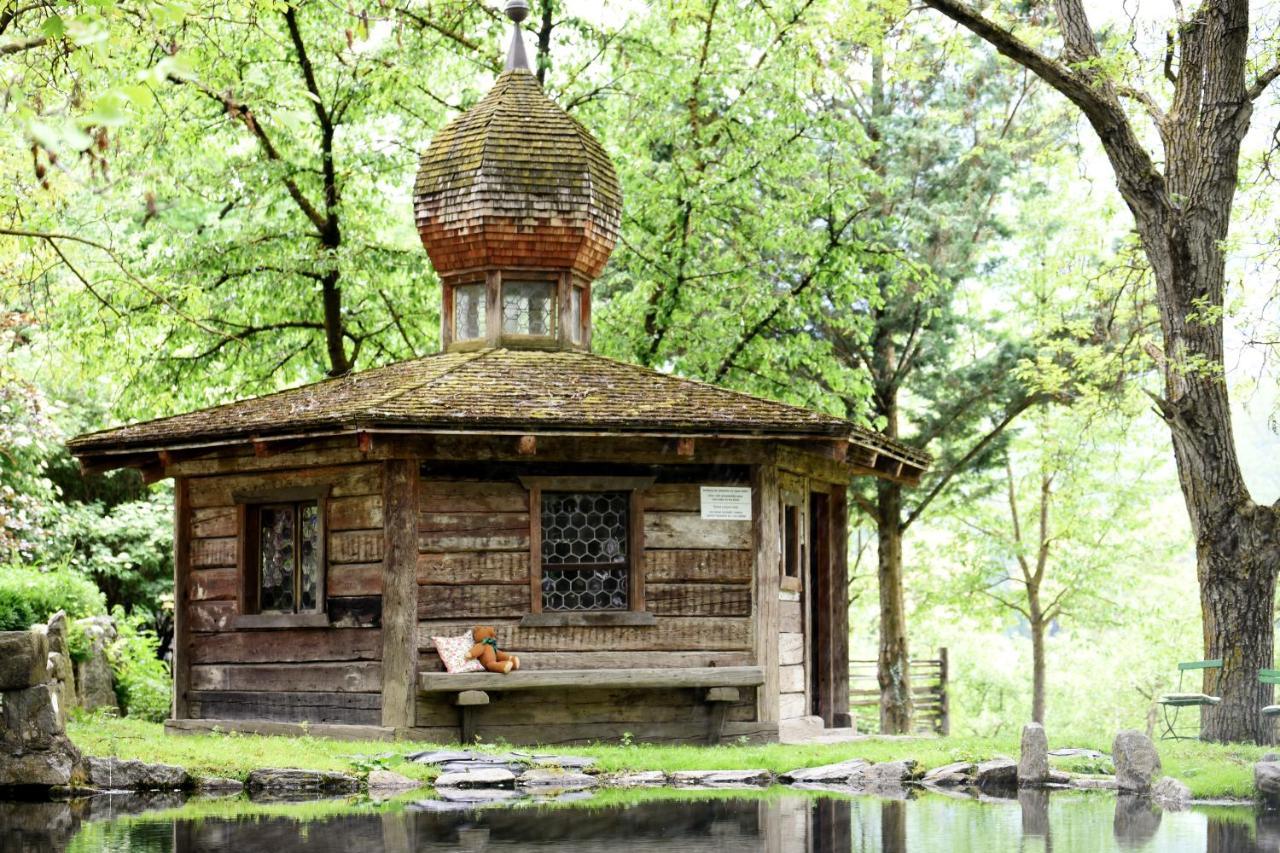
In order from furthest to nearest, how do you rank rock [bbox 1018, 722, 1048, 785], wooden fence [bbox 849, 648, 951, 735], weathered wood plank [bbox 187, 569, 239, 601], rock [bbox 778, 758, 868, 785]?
wooden fence [bbox 849, 648, 951, 735] → weathered wood plank [bbox 187, 569, 239, 601] → rock [bbox 778, 758, 868, 785] → rock [bbox 1018, 722, 1048, 785]

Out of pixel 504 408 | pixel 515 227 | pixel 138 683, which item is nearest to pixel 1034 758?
pixel 504 408

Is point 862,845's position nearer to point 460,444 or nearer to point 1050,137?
point 460,444

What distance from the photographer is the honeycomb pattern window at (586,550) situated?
16.5 meters

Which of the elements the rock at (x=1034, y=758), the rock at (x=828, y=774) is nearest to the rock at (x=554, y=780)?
the rock at (x=828, y=774)

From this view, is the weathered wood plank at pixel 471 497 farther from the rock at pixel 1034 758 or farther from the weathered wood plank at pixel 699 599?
the rock at pixel 1034 758

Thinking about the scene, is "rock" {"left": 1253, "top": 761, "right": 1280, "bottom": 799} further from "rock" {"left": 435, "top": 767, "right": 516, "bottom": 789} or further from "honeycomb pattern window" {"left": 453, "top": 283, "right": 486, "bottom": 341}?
"honeycomb pattern window" {"left": 453, "top": 283, "right": 486, "bottom": 341}

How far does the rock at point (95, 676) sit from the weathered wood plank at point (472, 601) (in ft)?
20.5

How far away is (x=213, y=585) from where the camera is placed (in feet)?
57.7

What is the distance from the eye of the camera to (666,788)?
1348 centimetres

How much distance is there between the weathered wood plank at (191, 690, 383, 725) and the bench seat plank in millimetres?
800

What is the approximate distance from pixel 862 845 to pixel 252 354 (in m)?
16.6

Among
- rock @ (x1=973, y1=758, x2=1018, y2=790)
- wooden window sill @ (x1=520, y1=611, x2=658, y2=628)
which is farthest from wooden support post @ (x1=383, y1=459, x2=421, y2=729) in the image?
rock @ (x1=973, y1=758, x2=1018, y2=790)

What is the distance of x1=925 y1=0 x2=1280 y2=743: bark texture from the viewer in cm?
1667

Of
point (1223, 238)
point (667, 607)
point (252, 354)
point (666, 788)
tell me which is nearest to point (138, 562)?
point (252, 354)
